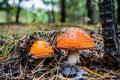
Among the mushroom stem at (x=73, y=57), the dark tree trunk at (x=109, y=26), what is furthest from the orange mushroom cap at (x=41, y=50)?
the dark tree trunk at (x=109, y=26)

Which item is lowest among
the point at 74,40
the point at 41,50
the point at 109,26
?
the point at 41,50

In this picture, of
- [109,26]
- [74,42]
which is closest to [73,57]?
[74,42]

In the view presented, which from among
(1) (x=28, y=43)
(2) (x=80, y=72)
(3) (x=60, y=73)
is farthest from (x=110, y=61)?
(1) (x=28, y=43)

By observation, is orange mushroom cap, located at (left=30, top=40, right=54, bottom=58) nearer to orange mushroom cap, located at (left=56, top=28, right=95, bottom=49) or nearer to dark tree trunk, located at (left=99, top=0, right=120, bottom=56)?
orange mushroom cap, located at (left=56, top=28, right=95, bottom=49)

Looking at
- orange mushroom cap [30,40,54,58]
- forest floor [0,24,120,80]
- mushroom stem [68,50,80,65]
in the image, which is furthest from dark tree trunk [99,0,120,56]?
orange mushroom cap [30,40,54,58]

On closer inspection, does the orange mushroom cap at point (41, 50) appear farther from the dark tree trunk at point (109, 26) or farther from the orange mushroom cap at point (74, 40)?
the dark tree trunk at point (109, 26)

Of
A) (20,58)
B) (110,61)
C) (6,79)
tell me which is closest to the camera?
(6,79)

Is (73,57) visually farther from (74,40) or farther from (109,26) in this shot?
(109,26)

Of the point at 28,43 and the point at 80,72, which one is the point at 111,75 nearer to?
the point at 80,72
